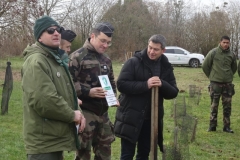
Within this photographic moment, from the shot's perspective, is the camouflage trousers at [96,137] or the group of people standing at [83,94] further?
the camouflage trousers at [96,137]

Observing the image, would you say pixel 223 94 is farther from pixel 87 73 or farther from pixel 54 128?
pixel 54 128

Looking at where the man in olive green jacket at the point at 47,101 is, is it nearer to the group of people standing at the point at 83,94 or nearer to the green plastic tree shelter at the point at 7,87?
the group of people standing at the point at 83,94

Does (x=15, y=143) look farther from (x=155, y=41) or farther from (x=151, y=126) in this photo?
(x=155, y=41)

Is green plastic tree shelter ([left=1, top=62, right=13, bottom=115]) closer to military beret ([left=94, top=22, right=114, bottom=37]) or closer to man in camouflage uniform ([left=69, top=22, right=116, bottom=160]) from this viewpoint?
man in camouflage uniform ([left=69, top=22, right=116, bottom=160])

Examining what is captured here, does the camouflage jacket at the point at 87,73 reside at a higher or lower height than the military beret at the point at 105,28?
lower

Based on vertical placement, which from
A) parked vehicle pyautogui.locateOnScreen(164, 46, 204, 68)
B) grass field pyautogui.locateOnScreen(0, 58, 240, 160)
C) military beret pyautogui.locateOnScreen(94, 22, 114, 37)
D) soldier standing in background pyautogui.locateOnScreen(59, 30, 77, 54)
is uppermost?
military beret pyautogui.locateOnScreen(94, 22, 114, 37)

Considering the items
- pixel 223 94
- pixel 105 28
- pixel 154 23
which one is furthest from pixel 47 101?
pixel 154 23

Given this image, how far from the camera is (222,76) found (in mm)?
7891

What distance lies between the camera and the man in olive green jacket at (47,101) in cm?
285

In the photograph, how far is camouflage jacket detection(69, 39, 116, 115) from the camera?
12.7ft

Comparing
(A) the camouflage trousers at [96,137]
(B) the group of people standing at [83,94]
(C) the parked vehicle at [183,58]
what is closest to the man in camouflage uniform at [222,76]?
(B) the group of people standing at [83,94]

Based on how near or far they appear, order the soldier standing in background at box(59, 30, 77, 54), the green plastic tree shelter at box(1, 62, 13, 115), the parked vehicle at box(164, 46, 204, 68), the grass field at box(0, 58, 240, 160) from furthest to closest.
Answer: the parked vehicle at box(164, 46, 204, 68)
the green plastic tree shelter at box(1, 62, 13, 115)
the grass field at box(0, 58, 240, 160)
the soldier standing in background at box(59, 30, 77, 54)

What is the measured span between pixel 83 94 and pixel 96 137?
569mm

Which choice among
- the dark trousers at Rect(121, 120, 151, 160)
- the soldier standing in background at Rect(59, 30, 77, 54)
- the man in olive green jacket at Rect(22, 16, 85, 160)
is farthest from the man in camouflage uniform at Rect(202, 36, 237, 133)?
the man in olive green jacket at Rect(22, 16, 85, 160)
